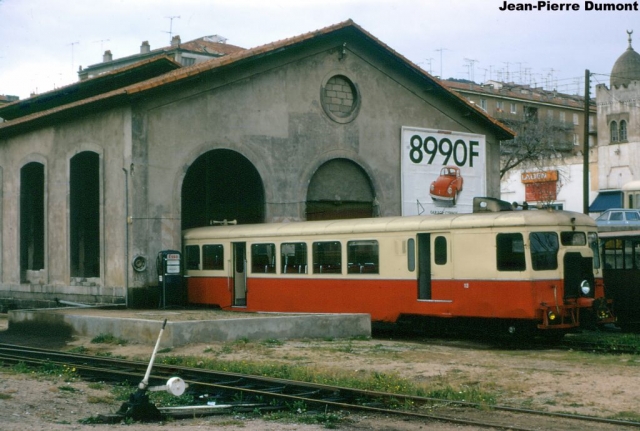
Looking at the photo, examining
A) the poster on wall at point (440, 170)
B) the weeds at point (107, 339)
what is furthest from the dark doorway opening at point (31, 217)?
the poster on wall at point (440, 170)

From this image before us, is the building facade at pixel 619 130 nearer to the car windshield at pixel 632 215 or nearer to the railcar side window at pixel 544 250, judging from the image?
the car windshield at pixel 632 215

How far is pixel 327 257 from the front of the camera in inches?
874

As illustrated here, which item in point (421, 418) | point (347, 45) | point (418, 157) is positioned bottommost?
point (421, 418)

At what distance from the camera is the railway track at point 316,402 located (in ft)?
33.7

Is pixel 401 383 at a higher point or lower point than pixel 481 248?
lower

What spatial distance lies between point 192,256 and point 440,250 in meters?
8.98

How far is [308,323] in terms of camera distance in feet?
64.9

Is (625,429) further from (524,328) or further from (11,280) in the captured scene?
(11,280)

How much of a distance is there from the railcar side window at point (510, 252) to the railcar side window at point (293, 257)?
573cm

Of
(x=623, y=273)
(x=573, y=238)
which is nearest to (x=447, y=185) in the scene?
(x=623, y=273)

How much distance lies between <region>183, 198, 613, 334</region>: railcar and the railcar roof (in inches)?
1.0

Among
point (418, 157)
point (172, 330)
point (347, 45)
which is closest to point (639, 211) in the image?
point (418, 157)

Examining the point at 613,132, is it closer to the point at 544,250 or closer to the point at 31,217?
the point at 31,217

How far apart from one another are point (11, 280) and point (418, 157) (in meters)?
14.8
